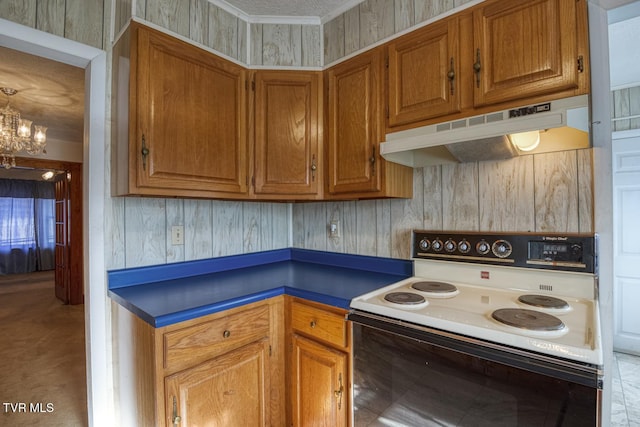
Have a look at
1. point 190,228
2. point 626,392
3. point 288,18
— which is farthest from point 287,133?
point 626,392

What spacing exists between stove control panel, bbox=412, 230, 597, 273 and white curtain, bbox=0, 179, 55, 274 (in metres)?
8.84

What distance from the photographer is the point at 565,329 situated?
896 millimetres

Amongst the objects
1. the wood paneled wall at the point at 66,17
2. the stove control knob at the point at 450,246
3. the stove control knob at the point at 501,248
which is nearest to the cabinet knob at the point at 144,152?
the wood paneled wall at the point at 66,17

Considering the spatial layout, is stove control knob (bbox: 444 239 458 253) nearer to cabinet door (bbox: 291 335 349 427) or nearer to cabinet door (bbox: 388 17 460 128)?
cabinet door (bbox: 388 17 460 128)

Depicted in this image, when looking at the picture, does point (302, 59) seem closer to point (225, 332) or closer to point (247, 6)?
point (247, 6)

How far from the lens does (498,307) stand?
3.69 ft

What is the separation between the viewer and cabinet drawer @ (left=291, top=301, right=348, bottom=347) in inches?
50.2

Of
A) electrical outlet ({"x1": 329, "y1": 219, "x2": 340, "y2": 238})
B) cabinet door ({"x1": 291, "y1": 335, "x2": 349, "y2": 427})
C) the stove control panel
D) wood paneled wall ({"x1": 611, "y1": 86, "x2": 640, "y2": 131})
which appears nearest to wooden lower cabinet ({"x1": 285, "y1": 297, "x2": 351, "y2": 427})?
cabinet door ({"x1": 291, "y1": 335, "x2": 349, "y2": 427})

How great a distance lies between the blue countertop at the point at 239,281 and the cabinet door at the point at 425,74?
→ 786 millimetres

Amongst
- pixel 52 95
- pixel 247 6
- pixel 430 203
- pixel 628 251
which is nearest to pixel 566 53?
pixel 430 203

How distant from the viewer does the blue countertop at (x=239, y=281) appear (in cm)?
121

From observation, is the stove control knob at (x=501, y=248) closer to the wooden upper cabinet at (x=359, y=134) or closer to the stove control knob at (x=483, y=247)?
the stove control knob at (x=483, y=247)

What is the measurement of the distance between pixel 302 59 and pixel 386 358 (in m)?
1.56

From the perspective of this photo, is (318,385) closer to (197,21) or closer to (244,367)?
(244,367)
